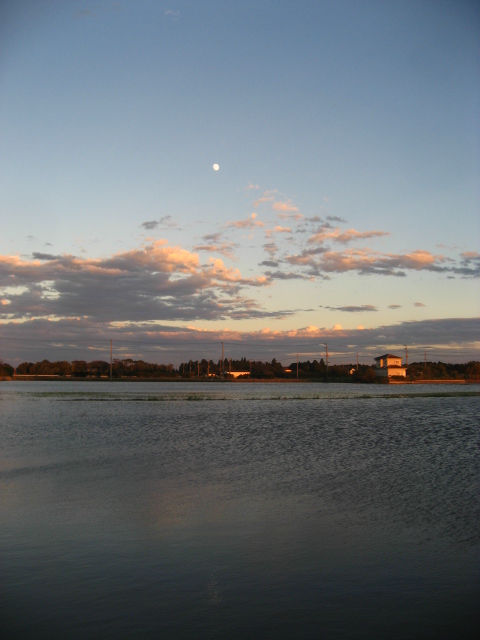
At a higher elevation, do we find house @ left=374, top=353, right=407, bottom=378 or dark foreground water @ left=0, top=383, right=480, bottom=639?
house @ left=374, top=353, right=407, bottom=378

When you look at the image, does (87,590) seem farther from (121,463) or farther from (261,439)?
(261,439)

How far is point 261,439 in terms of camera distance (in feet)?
92.7

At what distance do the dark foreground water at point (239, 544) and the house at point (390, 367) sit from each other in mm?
120779

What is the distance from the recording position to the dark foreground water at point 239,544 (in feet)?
26.0

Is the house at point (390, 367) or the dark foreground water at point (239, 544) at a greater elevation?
the house at point (390, 367)

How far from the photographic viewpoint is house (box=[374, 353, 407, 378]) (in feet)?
462

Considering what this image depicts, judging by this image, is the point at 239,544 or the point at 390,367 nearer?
the point at 239,544

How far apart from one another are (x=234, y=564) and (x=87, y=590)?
99.3 inches

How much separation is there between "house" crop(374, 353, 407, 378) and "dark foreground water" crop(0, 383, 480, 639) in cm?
12078

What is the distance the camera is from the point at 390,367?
5561 inches

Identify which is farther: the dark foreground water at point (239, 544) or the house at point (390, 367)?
the house at point (390, 367)

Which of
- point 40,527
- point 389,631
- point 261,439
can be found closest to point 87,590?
point 40,527

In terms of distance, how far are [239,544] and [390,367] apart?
445 ft

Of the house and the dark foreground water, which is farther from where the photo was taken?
the house
